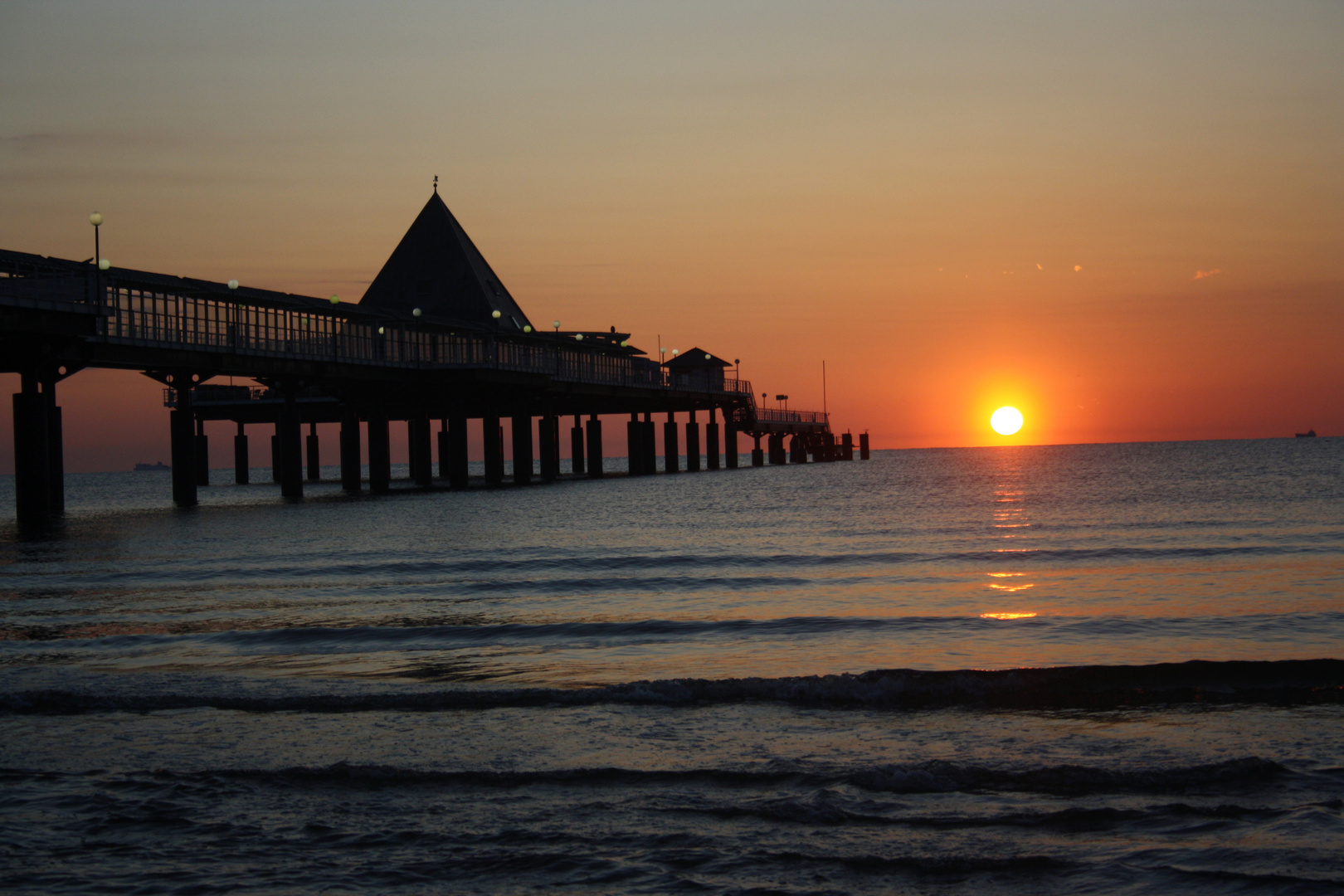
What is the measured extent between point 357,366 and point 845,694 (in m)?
40.7

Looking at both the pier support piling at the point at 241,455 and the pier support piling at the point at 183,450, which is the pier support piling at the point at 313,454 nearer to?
the pier support piling at the point at 241,455

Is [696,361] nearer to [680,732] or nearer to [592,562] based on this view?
[592,562]

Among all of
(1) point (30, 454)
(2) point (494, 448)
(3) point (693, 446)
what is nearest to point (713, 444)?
(3) point (693, 446)

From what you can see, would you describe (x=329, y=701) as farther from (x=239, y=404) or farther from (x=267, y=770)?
(x=239, y=404)

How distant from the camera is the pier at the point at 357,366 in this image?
32031 mm

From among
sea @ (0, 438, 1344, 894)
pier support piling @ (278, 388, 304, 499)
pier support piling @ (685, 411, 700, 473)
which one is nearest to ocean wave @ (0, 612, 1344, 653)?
sea @ (0, 438, 1344, 894)

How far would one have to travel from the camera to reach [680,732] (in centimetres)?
743

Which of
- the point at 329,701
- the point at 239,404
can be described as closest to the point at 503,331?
the point at 239,404

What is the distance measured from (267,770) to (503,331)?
52.8 metres

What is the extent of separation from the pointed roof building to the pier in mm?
118

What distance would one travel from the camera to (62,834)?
5.59 metres

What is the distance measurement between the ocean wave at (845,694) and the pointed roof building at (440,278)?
59898 mm

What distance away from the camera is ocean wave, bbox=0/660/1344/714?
8.37 meters

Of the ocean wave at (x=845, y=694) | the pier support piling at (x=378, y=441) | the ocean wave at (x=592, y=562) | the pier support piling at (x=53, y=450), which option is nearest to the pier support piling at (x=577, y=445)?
the pier support piling at (x=378, y=441)
